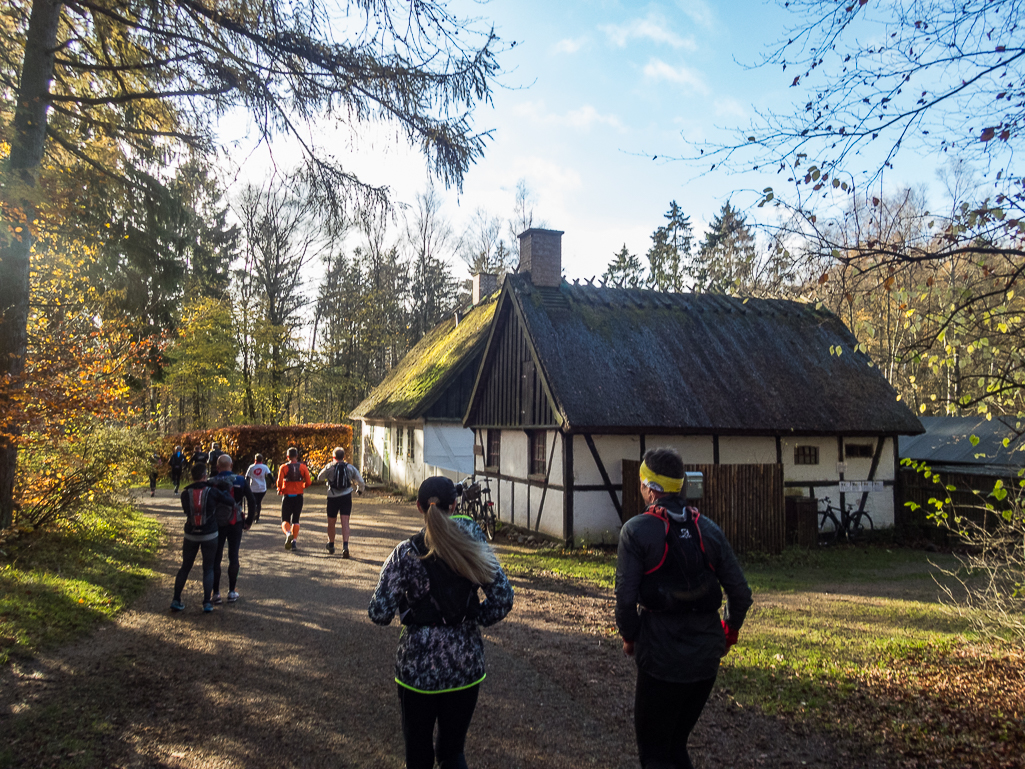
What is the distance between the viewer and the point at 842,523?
15.2 metres

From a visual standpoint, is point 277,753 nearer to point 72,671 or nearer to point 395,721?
point 395,721

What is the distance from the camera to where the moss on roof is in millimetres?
21734

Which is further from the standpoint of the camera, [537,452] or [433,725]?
[537,452]

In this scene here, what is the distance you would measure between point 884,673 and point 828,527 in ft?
33.4

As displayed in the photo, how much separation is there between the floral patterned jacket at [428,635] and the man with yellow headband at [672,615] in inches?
25.1

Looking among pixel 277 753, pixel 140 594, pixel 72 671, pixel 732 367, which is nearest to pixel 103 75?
pixel 140 594

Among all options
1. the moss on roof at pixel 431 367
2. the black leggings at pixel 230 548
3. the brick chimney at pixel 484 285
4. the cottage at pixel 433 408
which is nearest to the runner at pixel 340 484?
the black leggings at pixel 230 548

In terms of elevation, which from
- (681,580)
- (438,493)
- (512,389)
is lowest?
(681,580)

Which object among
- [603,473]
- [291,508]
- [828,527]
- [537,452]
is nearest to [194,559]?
[291,508]

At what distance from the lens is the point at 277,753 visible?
4.25 m

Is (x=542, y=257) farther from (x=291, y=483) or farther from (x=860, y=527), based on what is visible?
(x=860, y=527)

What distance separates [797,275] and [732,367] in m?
9.98

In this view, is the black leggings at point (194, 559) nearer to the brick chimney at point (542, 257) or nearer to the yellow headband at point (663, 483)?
the yellow headband at point (663, 483)

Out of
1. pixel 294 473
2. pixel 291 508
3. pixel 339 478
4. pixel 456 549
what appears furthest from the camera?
pixel 291 508
